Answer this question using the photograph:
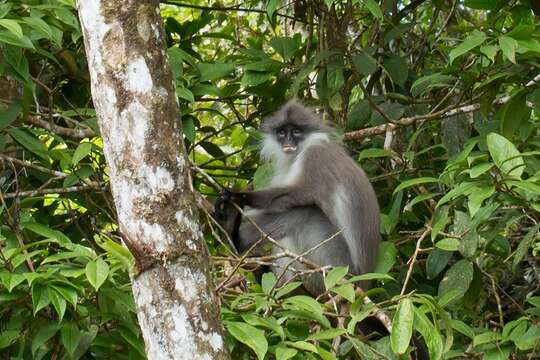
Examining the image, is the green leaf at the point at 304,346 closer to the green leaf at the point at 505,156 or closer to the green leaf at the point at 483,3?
the green leaf at the point at 505,156

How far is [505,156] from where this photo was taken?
12.6 feet

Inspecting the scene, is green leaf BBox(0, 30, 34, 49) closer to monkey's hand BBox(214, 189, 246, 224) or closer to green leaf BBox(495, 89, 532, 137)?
monkey's hand BBox(214, 189, 246, 224)

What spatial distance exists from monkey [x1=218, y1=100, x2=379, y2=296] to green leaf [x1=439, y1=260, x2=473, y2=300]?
92 centimetres

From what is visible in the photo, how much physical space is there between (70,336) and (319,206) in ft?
8.68

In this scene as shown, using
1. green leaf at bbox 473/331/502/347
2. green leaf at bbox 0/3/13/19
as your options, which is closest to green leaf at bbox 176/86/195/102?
green leaf at bbox 0/3/13/19

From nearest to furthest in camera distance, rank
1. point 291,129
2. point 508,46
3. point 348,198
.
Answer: point 508,46
point 348,198
point 291,129

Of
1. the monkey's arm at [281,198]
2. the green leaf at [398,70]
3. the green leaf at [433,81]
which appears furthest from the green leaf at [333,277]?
the green leaf at [398,70]

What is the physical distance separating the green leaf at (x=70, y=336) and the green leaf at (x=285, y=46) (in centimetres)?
262

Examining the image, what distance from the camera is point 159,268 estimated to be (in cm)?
307

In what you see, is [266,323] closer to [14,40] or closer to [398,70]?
[14,40]

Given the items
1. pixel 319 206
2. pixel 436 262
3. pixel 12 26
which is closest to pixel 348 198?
pixel 319 206

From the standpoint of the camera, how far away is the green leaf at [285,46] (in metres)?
5.81

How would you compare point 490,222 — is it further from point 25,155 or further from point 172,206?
point 25,155

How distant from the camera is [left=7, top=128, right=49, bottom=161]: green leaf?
4.57 metres
